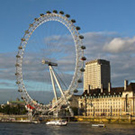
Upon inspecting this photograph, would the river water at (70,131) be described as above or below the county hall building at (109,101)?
below

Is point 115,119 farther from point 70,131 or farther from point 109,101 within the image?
point 70,131

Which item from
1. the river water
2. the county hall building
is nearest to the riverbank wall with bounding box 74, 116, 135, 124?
the county hall building

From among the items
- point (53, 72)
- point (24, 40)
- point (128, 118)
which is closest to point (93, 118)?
point (128, 118)

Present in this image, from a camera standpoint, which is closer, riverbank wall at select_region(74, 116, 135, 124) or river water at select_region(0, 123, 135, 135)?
river water at select_region(0, 123, 135, 135)

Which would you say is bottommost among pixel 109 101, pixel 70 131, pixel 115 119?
pixel 70 131

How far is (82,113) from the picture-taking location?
415 feet

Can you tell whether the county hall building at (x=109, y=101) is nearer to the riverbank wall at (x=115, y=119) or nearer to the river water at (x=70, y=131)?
the riverbank wall at (x=115, y=119)

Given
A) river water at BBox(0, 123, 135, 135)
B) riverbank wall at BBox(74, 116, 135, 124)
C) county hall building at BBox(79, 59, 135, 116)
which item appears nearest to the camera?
river water at BBox(0, 123, 135, 135)

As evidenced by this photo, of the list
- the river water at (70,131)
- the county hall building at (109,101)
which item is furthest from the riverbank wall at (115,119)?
the river water at (70,131)

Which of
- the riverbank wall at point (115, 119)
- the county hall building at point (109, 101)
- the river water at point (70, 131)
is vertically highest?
the county hall building at point (109, 101)

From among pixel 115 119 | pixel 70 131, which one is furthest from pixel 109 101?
pixel 70 131

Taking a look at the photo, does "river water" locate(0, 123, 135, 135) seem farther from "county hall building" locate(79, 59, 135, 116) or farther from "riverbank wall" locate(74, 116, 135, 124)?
"county hall building" locate(79, 59, 135, 116)

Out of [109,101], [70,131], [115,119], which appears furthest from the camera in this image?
[109,101]

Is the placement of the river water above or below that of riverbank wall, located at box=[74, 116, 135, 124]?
below
